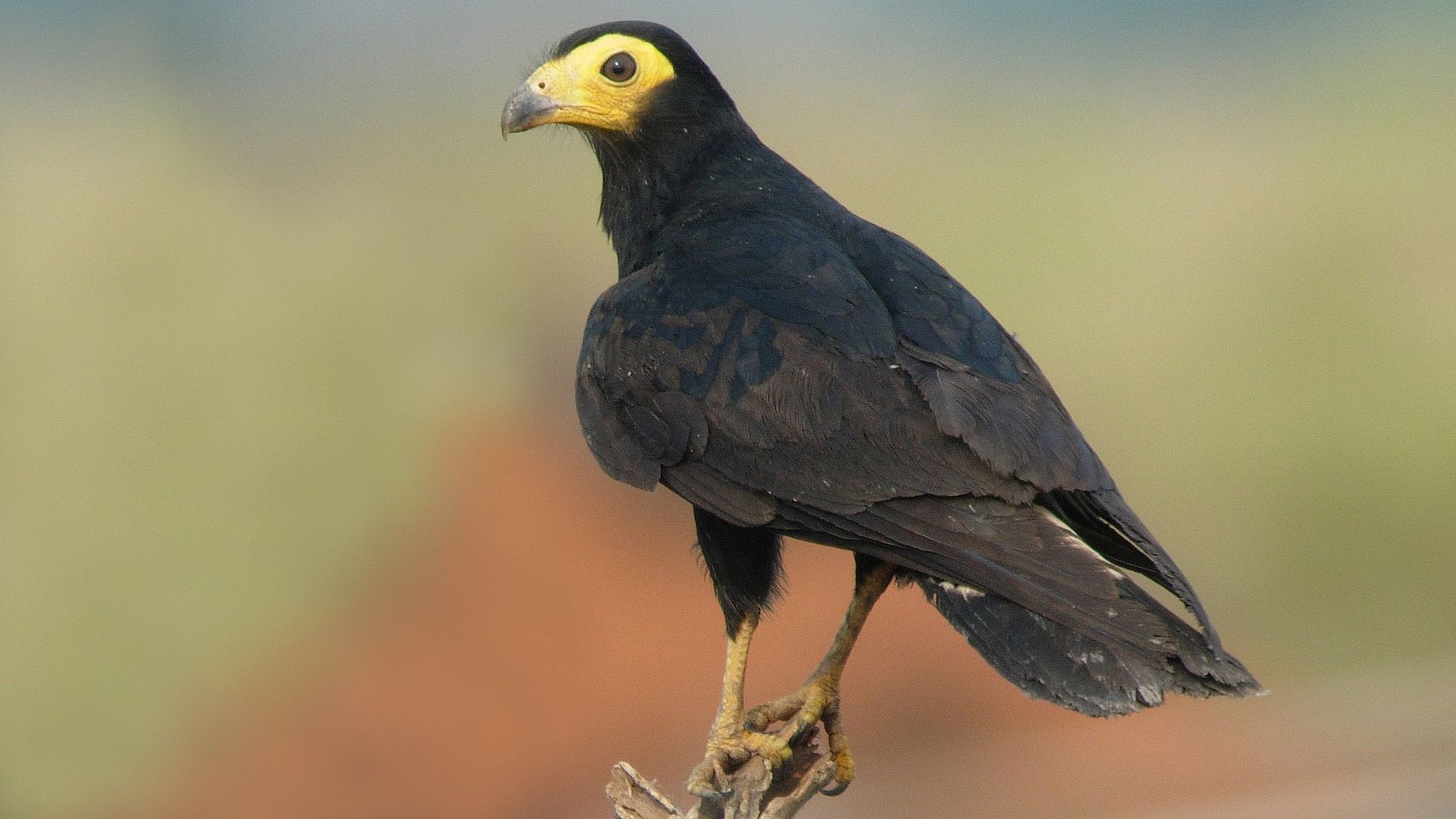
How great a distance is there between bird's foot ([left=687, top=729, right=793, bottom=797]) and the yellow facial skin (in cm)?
167

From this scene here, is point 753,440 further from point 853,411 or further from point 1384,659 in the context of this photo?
point 1384,659

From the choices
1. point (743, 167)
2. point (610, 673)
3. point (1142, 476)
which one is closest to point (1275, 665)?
point (1142, 476)

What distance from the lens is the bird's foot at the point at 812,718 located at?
12.6 feet

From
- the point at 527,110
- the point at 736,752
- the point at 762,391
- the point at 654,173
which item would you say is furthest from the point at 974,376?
the point at 527,110

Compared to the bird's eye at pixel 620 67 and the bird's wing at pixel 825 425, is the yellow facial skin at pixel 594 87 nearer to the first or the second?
the bird's eye at pixel 620 67

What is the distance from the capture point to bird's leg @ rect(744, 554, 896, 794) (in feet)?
12.7

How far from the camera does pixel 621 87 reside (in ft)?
13.7

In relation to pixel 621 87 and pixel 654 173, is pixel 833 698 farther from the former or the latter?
pixel 621 87

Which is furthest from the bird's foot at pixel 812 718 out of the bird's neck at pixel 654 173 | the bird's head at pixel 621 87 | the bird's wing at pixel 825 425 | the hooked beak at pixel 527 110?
the hooked beak at pixel 527 110

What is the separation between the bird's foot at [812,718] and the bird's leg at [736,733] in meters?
0.04

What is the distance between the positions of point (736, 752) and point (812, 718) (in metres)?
0.22

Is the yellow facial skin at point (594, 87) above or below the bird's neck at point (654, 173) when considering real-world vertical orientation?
above

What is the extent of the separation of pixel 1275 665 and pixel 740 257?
26.0 feet

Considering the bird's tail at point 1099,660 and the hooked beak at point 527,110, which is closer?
the bird's tail at point 1099,660
